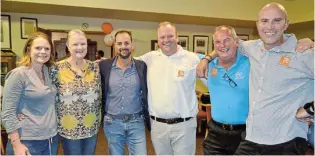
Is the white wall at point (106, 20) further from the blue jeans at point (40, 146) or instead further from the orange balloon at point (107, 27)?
the blue jeans at point (40, 146)

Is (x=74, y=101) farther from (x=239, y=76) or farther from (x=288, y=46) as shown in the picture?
(x=288, y=46)

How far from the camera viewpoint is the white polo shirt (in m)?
2.29

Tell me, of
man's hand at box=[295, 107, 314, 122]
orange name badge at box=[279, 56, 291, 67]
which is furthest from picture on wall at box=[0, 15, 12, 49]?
man's hand at box=[295, 107, 314, 122]

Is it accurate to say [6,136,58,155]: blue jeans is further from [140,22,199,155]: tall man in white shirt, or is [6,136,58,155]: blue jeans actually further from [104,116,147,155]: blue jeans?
[140,22,199,155]: tall man in white shirt

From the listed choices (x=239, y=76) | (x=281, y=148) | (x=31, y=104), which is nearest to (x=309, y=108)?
(x=281, y=148)

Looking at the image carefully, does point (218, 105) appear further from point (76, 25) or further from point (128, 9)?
point (76, 25)

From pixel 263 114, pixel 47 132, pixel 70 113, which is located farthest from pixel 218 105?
pixel 47 132

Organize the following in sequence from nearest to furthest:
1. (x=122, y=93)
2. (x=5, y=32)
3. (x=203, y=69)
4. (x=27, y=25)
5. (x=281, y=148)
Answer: (x=281, y=148) < (x=203, y=69) < (x=122, y=93) < (x=5, y=32) < (x=27, y=25)

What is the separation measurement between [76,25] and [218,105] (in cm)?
397

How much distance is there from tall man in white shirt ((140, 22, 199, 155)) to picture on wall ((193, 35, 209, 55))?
157 inches

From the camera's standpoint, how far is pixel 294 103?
164 centimetres

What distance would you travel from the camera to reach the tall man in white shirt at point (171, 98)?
Answer: 2.30 metres

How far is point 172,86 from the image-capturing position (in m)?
2.29

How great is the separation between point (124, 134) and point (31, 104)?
2.55 feet
